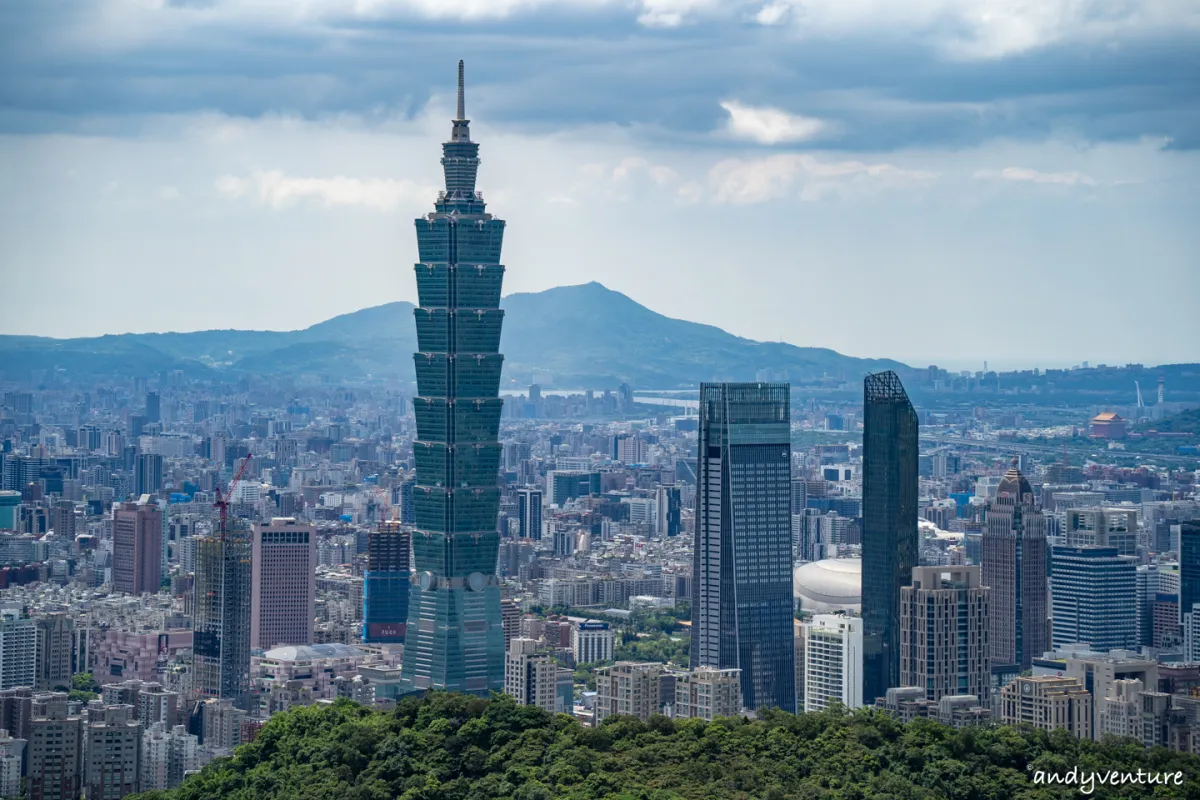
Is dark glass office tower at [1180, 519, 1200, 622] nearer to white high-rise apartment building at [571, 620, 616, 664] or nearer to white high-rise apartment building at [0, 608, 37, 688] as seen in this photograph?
white high-rise apartment building at [571, 620, 616, 664]

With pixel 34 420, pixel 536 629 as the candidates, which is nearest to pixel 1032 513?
pixel 536 629

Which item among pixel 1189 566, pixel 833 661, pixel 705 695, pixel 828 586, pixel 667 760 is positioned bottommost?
pixel 705 695

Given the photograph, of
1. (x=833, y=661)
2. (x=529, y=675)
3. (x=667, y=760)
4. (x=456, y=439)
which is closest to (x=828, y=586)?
(x=833, y=661)

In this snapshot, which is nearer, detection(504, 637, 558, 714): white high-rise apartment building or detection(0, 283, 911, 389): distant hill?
detection(504, 637, 558, 714): white high-rise apartment building

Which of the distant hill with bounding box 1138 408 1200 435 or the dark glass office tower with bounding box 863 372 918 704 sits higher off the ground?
the distant hill with bounding box 1138 408 1200 435

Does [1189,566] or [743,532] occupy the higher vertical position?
[743,532]

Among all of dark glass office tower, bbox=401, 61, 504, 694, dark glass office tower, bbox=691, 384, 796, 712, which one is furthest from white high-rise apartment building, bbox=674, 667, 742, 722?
dark glass office tower, bbox=401, 61, 504, 694

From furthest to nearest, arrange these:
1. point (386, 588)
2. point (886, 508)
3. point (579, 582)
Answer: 1. point (579, 582)
2. point (386, 588)
3. point (886, 508)

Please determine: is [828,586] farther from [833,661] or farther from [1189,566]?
[833,661]
